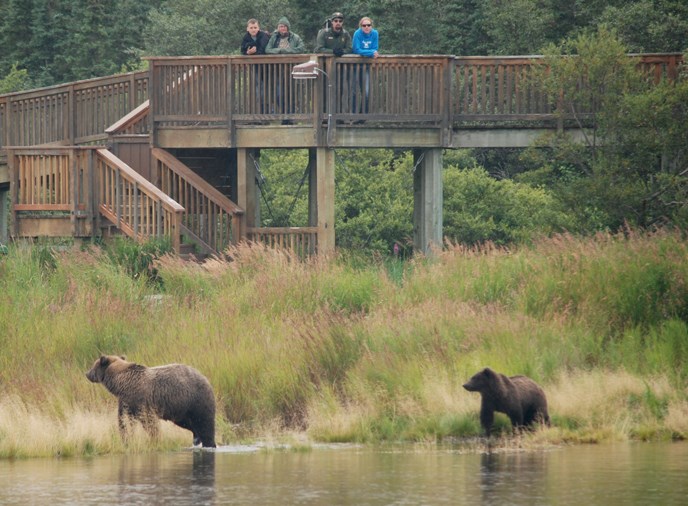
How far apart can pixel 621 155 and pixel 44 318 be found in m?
10.4

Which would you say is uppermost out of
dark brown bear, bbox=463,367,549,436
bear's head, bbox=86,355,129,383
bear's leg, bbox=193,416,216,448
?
bear's head, bbox=86,355,129,383

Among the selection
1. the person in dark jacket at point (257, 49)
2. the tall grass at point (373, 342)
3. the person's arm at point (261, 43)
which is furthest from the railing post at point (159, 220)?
the person's arm at point (261, 43)

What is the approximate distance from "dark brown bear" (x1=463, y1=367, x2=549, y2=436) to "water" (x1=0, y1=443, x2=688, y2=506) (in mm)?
565

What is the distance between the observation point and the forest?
914 inches

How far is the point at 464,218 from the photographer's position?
32750 millimetres

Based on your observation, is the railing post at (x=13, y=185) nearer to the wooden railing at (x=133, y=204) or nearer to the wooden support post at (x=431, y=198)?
the wooden railing at (x=133, y=204)

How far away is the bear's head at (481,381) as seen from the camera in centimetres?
1392

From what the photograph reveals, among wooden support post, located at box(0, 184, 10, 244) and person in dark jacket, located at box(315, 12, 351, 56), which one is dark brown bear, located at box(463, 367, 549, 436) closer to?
person in dark jacket, located at box(315, 12, 351, 56)

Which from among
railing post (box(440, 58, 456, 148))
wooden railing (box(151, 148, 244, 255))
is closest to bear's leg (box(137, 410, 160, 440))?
wooden railing (box(151, 148, 244, 255))

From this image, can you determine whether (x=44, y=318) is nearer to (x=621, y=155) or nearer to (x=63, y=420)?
(x=63, y=420)

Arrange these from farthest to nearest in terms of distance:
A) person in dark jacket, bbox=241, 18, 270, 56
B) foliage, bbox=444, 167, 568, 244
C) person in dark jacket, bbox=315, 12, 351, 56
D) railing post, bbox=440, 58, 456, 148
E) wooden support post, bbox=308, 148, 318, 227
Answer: foliage, bbox=444, 167, 568, 244
wooden support post, bbox=308, 148, 318, 227
person in dark jacket, bbox=241, 18, 270, 56
person in dark jacket, bbox=315, 12, 351, 56
railing post, bbox=440, 58, 456, 148

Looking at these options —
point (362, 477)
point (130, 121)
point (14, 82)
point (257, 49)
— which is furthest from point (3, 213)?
point (362, 477)

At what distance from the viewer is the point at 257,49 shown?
83.9 ft

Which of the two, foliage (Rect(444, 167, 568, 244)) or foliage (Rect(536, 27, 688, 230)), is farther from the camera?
foliage (Rect(444, 167, 568, 244))
